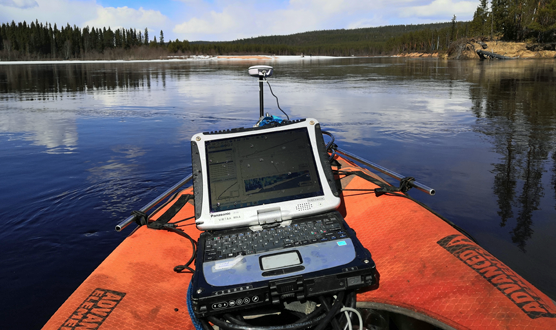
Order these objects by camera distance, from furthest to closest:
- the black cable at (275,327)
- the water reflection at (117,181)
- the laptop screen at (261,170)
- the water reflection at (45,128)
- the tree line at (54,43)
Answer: the tree line at (54,43) < the water reflection at (45,128) < the water reflection at (117,181) < the laptop screen at (261,170) < the black cable at (275,327)

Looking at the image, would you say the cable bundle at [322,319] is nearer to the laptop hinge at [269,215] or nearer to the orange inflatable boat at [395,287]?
the orange inflatable boat at [395,287]

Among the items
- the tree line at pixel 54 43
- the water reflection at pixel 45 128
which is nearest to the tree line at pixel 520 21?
the water reflection at pixel 45 128

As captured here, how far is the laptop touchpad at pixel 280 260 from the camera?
5.49ft

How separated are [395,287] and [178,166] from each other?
5272 millimetres

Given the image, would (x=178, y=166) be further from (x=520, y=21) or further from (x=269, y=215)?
(x=520, y=21)

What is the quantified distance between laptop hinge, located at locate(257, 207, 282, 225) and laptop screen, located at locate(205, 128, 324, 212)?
0.06m

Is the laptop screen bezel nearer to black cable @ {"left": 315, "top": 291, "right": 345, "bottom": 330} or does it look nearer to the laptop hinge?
the laptop hinge

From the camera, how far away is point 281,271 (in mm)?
1631

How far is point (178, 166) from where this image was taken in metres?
6.62

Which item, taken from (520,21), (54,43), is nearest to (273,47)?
(54,43)

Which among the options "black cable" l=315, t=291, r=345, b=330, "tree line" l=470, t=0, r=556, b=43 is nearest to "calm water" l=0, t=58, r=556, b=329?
"black cable" l=315, t=291, r=345, b=330

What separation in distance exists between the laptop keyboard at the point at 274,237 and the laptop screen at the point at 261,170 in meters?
0.17

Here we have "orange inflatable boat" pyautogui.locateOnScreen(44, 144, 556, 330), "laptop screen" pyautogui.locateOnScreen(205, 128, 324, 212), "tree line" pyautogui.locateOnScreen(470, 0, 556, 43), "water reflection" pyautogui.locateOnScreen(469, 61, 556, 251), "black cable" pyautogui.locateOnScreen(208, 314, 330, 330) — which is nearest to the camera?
"black cable" pyautogui.locateOnScreen(208, 314, 330, 330)

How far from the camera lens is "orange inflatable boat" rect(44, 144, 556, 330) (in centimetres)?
178
